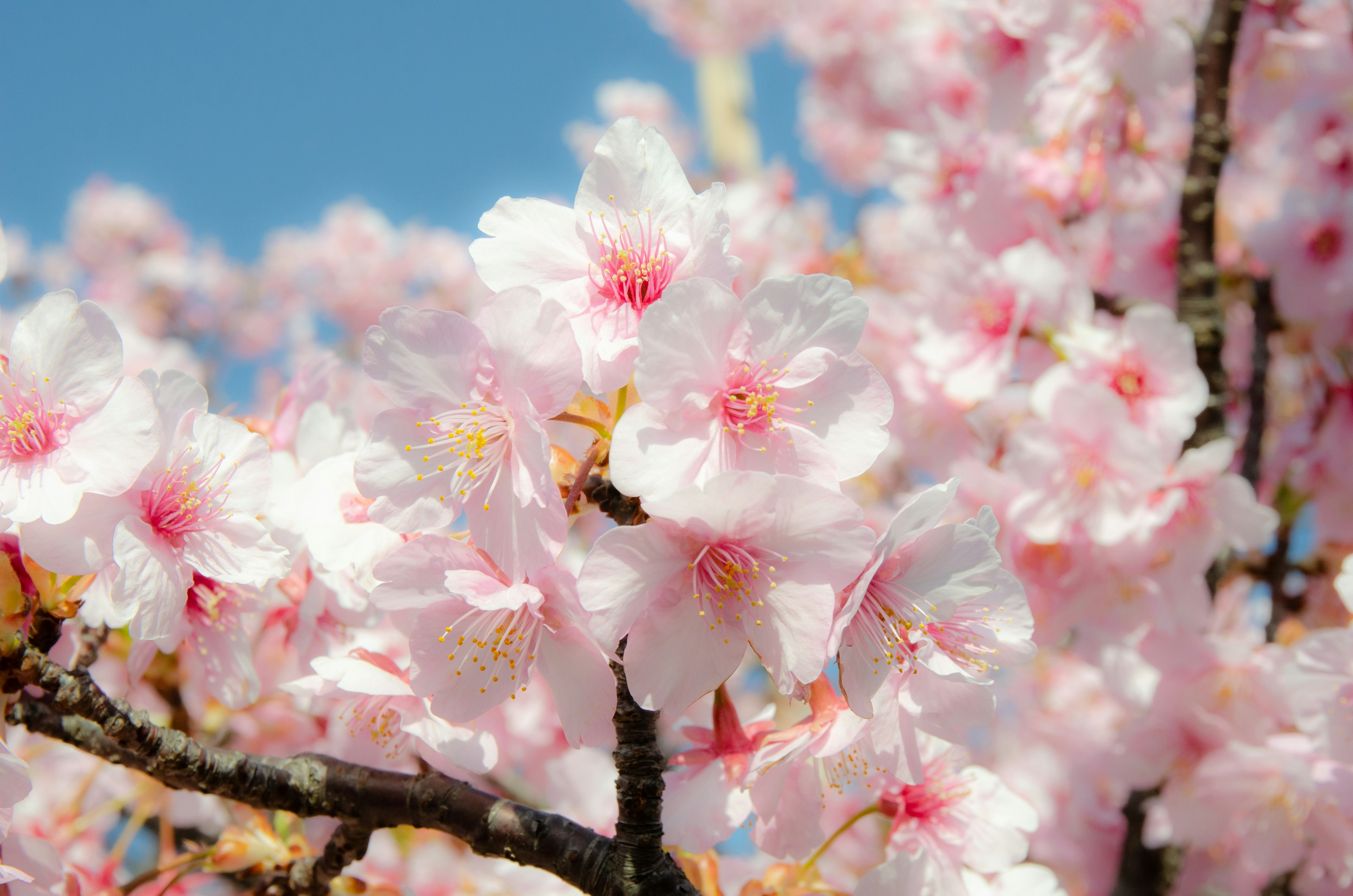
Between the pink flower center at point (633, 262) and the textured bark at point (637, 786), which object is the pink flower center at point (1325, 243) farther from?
the textured bark at point (637, 786)

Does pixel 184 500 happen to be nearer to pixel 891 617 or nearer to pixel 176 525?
pixel 176 525

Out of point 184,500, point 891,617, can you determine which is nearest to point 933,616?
point 891,617

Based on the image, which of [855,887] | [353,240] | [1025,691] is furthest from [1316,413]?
[353,240]

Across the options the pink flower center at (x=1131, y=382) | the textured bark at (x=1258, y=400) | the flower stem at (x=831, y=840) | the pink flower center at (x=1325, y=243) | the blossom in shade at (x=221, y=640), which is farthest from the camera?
the pink flower center at (x=1325, y=243)


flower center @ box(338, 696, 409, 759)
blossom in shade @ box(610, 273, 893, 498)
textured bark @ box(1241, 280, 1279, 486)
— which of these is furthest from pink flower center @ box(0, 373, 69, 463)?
textured bark @ box(1241, 280, 1279, 486)

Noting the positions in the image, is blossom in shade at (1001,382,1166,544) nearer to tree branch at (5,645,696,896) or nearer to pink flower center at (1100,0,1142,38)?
pink flower center at (1100,0,1142,38)

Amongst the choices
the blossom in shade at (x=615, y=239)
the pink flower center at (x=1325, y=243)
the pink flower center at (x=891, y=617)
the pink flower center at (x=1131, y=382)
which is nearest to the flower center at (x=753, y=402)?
the blossom in shade at (x=615, y=239)
